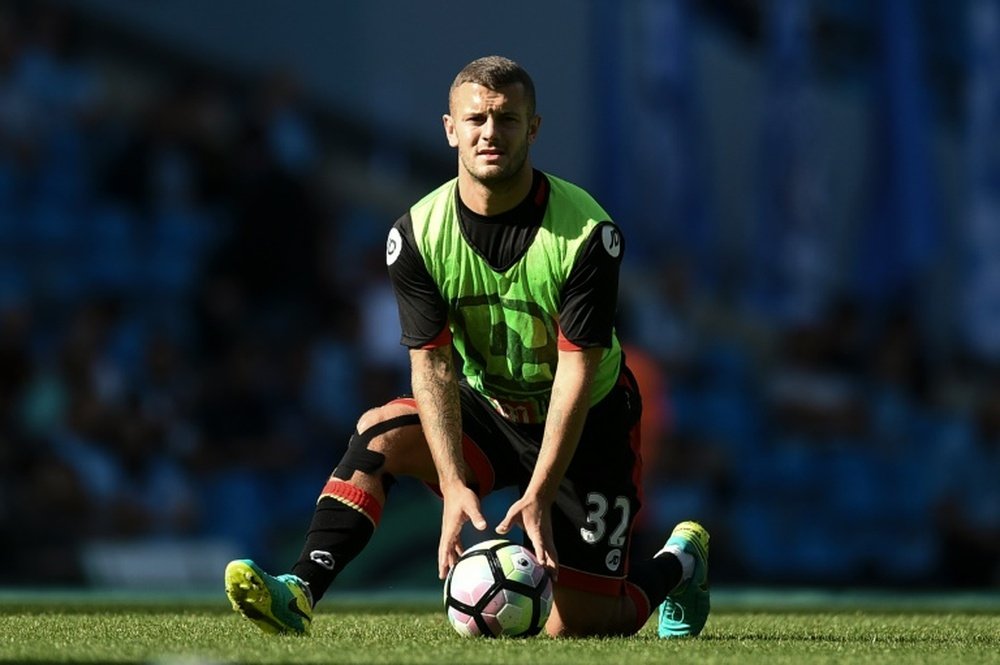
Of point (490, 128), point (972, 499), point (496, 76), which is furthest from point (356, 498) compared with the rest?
point (972, 499)

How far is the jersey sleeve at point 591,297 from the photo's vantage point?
536 cm

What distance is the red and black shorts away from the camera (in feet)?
19.0

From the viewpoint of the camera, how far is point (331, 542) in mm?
5559

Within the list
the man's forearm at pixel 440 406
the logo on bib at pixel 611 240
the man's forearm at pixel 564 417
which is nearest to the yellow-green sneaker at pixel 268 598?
the man's forearm at pixel 440 406

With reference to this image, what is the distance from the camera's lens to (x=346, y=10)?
16.6m

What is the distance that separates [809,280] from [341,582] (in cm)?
551

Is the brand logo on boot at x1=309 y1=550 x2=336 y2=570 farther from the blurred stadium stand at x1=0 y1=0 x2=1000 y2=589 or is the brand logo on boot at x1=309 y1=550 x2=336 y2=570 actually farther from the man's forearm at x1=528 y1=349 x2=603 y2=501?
the blurred stadium stand at x1=0 y1=0 x2=1000 y2=589

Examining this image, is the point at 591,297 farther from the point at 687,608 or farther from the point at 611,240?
the point at 687,608

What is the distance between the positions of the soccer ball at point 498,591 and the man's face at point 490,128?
111cm

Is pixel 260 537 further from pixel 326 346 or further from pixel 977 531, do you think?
pixel 977 531

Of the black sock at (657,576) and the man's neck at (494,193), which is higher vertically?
the man's neck at (494,193)

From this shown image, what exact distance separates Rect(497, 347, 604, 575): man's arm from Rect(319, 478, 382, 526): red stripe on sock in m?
0.48

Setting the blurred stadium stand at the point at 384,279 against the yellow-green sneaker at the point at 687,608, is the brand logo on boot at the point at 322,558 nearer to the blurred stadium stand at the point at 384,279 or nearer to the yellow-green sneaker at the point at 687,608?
Result: the yellow-green sneaker at the point at 687,608

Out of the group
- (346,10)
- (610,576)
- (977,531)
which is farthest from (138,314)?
(610,576)
